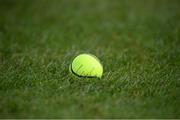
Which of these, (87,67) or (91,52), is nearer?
(87,67)

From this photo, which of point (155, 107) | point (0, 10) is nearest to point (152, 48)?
point (155, 107)

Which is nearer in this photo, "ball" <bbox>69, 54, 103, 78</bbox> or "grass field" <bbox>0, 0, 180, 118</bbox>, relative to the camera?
"grass field" <bbox>0, 0, 180, 118</bbox>

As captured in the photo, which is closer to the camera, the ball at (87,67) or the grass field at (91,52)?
the grass field at (91,52)

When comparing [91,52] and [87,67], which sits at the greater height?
[91,52]

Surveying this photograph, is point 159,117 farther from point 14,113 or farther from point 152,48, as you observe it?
point 152,48
